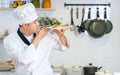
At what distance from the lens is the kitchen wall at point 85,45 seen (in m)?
3.23

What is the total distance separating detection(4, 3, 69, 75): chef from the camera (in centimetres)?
195

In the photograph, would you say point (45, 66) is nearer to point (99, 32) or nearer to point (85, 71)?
point (85, 71)

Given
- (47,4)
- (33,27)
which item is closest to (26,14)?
(33,27)

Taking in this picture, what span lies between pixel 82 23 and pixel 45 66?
4.02 ft

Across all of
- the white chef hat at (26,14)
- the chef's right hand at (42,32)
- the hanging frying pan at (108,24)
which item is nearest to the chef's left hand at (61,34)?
the chef's right hand at (42,32)

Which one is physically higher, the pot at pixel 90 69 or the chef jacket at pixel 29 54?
the chef jacket at pixel 29 54

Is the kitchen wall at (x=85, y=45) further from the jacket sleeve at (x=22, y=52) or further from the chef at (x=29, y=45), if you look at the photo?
the jacket sleeve at (x=22, y=52)

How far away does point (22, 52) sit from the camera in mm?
1942

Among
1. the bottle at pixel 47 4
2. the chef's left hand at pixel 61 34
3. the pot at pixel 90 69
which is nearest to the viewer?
the chef's left hand at pixel 61 34

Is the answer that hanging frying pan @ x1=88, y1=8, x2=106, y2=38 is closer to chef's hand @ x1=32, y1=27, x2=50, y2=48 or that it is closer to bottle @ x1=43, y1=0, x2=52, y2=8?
bottle @ x1=43, y1=0, x2=52, y2=8

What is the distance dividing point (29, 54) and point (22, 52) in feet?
0.21

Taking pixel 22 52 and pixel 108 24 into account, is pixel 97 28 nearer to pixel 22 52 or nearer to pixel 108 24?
pixel 108 24

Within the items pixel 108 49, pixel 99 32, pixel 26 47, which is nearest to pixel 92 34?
pixel 99 32

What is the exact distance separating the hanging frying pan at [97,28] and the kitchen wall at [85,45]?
0.24 feet
